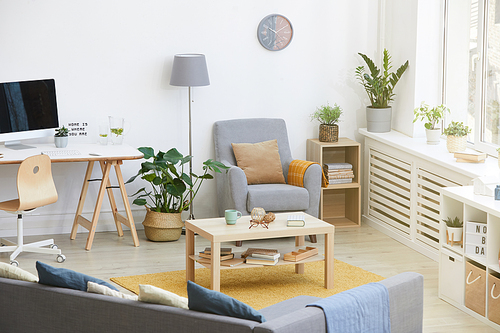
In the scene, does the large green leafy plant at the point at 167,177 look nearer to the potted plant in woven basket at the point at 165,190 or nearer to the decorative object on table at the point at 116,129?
the potted plant in woven basket at the point at 165,190

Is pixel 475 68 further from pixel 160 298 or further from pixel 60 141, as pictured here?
pixel 160 298

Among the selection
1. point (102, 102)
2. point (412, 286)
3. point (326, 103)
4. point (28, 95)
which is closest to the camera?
point (412, 286)

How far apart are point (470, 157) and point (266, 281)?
1.66 m

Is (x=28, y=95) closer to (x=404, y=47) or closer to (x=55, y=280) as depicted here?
(x=55, y=280)

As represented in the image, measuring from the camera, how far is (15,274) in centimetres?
263

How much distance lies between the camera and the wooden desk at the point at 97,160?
472 centimetres

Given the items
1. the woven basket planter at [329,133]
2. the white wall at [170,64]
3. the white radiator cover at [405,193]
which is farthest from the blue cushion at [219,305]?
the woven basket planter at [329,133]

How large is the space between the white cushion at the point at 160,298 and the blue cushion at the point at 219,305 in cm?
5

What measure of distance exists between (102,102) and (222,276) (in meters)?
1.98

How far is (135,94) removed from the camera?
544 cm

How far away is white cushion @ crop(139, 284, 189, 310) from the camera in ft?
7.55

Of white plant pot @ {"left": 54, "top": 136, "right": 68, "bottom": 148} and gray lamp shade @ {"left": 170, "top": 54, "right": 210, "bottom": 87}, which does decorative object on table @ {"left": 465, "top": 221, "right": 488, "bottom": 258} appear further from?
white plant pot @ {"left": 54, "top": 136, "right": 68, "bottom": 148}

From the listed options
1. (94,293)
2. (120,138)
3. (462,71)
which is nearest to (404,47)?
(462,71)

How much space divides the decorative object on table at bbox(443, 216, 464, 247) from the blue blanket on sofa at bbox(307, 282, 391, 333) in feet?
4.78
